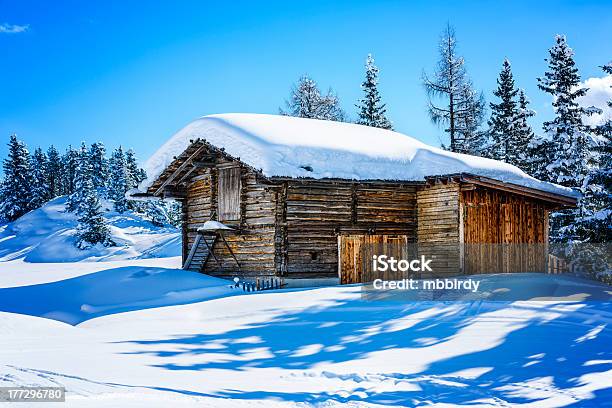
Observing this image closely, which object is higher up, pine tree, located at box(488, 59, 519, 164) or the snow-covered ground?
pine tree, located at box(488, 59, 519, 164)

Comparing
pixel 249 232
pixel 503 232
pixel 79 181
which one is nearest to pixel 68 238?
pixel 79 181

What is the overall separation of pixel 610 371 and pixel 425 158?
53.4 ft

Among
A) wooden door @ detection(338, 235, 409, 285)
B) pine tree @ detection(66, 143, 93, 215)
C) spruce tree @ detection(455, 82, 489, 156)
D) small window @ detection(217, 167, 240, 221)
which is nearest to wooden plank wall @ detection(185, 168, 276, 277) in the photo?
small window @ detection(217, 167, 240, 221)

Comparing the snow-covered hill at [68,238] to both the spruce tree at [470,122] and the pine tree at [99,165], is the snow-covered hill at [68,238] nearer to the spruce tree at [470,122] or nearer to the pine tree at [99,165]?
the pine tree at [99,165]

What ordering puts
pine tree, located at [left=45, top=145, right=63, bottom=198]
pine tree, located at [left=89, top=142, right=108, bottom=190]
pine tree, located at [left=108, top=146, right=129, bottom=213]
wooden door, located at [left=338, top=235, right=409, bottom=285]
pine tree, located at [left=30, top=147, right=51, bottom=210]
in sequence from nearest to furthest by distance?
wooden door, located at [left=338, top=235, right=409, bottom=285]
pine tree, located at [left=108, top=146, right=129, bottom=213]
pine tree, located at [left=30, top=147, right=51, bottom=210]
pine tree, located at [left=89, top=142, right=108, bottom=190]
pine tree, located at [left=45, top=145, right=63, bottom=198]

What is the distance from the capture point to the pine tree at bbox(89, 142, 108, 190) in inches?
3280

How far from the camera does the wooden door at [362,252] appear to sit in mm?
23156

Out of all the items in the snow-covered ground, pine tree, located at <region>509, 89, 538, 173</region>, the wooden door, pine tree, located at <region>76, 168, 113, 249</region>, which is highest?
pine tree, located at <region>509, 89, 538, 173</region>

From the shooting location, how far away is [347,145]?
2448 centimetres

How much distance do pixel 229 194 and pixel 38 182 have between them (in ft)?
219

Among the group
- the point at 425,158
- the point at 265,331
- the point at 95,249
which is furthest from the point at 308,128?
the point at 95,249

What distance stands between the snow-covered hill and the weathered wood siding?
1191 inches

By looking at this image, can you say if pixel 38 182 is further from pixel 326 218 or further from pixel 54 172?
pixel 326 218

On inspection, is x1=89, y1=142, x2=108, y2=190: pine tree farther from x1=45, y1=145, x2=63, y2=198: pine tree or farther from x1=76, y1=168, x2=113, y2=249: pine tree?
x1=76, y1=168, x2=113, y2=249: pine tree
